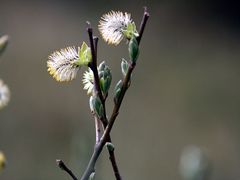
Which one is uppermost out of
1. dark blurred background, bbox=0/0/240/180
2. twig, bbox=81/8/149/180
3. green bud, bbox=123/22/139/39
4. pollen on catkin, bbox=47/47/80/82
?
green bud, bbox=123/22/139/39

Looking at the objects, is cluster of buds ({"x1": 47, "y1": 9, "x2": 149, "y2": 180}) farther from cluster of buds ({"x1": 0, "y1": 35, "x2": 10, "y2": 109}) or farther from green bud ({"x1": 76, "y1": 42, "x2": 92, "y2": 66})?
cluster of buds ({"x1": 0, "y1": 35, "x2": 10, "y2": 109})

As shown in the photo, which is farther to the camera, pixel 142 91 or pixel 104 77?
pixel 142 91

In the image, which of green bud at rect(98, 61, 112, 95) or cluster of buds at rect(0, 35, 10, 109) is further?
green bud at rect(98, 61, 112, 95)

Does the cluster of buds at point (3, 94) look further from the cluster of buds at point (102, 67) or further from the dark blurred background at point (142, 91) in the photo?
the dark blurred background at point (142, 91)

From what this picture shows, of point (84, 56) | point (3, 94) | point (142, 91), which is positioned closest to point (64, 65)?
point (84, 56)

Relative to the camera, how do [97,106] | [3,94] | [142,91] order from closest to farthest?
[3,94]
[97,106]
[142,91]

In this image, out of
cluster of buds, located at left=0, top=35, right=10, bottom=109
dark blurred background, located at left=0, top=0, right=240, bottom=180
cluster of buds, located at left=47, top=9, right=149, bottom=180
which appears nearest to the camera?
cluster of buds, located at left=0, top=35, right=10, bottom=109

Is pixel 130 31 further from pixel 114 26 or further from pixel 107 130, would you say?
pixel 107 130

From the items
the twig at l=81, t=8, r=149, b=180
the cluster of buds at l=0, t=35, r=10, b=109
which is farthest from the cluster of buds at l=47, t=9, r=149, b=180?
the cluster of buds at l=0, t=35, r=10, b=109
